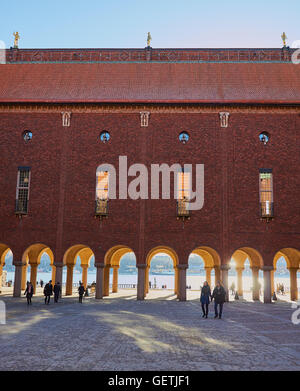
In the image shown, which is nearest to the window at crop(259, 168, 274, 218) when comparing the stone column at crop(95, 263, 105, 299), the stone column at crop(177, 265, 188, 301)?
the stone column at crop(177, 265, 188, 301)

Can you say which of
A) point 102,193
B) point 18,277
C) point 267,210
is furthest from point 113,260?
point 267,210

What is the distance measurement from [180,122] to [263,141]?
5.83 meters

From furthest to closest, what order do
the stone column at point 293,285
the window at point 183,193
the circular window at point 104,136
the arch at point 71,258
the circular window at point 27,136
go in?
the stone column at point 293,285 < the circular window at point 27,136 < the circular window at point 104,136 < the arch at point 71,258 < the window at point 183,193

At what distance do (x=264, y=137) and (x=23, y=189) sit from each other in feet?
55.5

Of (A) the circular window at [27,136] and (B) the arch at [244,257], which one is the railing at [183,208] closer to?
(B) the arch at [244,257]

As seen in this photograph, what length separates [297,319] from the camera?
52.5 feet

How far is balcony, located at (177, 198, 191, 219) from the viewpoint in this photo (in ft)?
81.2

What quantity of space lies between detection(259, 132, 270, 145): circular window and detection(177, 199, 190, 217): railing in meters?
6.77

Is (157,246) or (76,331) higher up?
(157,246)

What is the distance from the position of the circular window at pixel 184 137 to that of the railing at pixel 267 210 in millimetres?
6581

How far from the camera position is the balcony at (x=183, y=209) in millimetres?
24750

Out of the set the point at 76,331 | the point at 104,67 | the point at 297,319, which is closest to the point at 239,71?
the point at 104,67

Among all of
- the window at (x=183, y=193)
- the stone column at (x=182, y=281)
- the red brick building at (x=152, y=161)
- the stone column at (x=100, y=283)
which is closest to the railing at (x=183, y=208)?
the window at (x=183, y=193)
